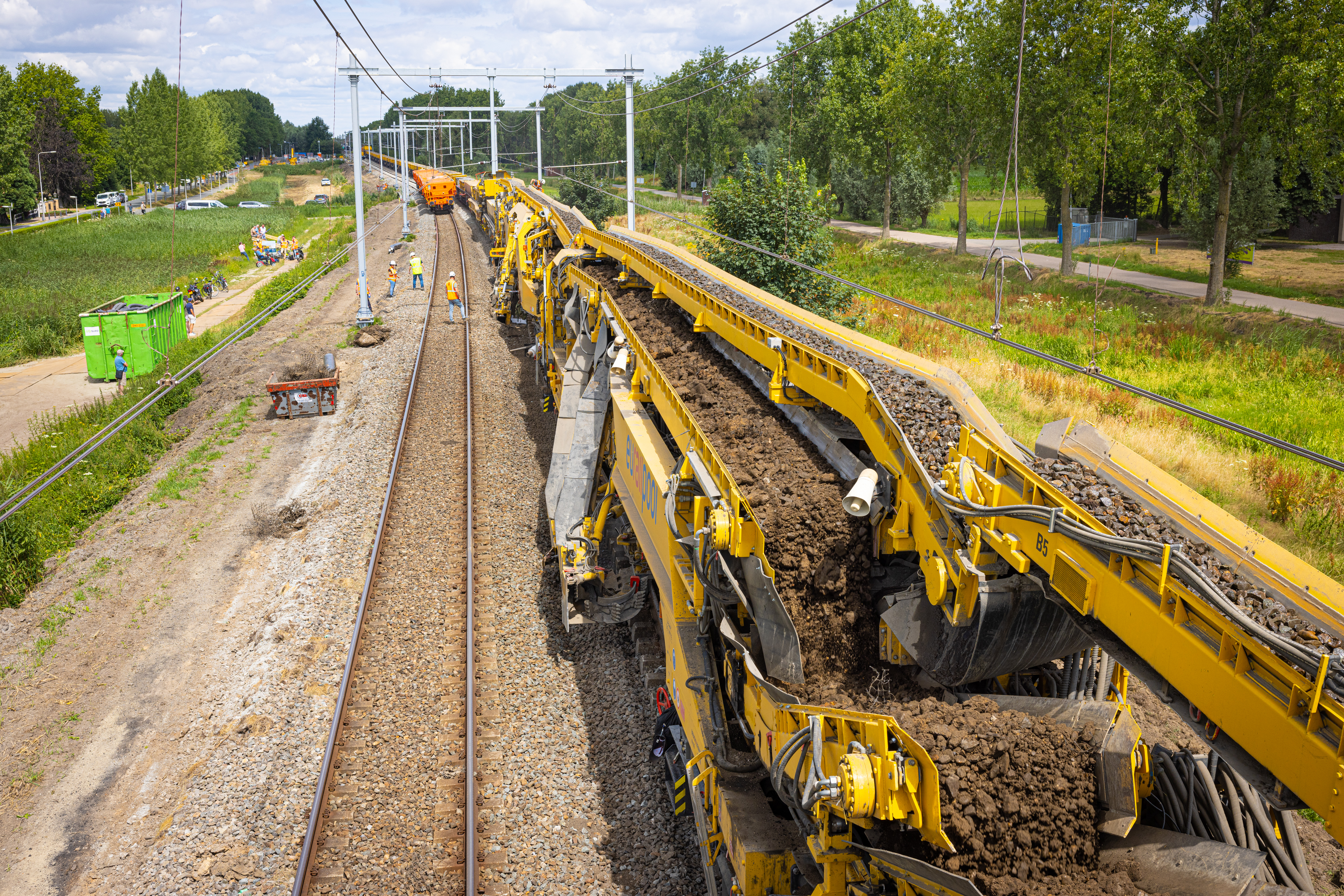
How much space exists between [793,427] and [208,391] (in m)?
20.3

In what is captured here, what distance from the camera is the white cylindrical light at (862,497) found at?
5.45 metres

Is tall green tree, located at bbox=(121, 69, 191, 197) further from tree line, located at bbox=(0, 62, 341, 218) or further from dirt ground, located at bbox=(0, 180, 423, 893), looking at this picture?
dirt ground, located at bbox=(0, 180, 423, 893)

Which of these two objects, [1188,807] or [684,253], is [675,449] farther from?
[684,253]

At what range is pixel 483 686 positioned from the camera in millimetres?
9953

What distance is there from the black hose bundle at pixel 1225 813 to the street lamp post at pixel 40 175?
9217 centimetres

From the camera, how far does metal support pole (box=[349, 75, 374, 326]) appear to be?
26963 mm

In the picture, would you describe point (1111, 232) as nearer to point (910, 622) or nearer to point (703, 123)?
point (703, 123)

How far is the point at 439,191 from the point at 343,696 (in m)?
54.5

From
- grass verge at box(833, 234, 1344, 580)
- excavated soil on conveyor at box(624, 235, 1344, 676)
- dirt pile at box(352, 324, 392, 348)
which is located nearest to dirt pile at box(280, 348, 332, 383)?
dirt pile at box(352, 324, 392, 348)

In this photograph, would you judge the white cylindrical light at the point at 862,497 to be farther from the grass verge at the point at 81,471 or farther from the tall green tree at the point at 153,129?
the tall green tree at the point at 153,129

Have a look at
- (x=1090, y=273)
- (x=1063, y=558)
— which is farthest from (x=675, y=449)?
(x=1090, y=273)

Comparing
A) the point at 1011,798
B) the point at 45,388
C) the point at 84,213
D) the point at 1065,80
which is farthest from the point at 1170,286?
the point at 84,213

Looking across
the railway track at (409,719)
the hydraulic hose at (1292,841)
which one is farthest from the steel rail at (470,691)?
the hydraulic hose at (1292,841)

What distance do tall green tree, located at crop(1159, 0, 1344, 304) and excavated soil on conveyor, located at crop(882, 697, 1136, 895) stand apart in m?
18.7
